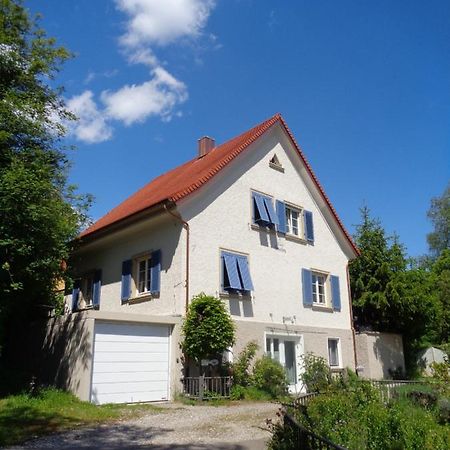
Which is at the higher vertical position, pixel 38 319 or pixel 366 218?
pixel 366 218

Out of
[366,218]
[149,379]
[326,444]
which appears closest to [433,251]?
[366,218]

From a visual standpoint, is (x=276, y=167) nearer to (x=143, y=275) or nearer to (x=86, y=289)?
(x=143, y=275)

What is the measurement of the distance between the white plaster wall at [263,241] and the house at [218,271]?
4 centimetres

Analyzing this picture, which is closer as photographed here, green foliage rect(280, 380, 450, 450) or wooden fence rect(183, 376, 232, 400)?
green foliage rect(280, 380, 450, 450)

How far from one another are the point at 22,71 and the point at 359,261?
17529 mm

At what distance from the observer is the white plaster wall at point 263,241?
16516 millimetres

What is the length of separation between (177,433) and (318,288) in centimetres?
1302

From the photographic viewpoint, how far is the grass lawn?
9172mm

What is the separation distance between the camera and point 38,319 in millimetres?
16875

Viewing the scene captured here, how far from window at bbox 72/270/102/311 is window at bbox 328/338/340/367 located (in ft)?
32.7

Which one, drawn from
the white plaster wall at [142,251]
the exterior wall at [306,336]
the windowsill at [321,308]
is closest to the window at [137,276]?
the white plaster wall at [142,251]

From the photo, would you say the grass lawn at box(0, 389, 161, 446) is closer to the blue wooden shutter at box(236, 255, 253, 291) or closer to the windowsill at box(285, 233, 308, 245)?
the blue wooden shutter at box(236, 255, 253, 291)

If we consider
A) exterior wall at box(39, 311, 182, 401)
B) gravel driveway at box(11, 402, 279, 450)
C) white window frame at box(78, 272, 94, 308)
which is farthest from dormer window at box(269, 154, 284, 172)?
gravel driveway at box(11, 402, 279, 450)

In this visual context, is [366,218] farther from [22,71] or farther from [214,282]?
[22,71]
